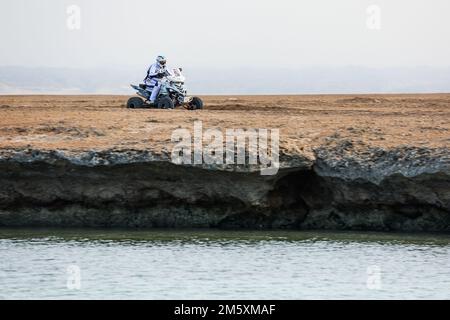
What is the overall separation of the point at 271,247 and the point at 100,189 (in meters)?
4.66

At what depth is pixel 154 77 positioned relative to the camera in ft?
114

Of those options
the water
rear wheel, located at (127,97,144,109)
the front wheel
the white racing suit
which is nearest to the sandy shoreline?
the water

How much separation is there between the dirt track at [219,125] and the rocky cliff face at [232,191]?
0.54 meters

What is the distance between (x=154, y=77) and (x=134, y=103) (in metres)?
1.04

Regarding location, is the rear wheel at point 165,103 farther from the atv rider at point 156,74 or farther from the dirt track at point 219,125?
the dirt track at point 219,125

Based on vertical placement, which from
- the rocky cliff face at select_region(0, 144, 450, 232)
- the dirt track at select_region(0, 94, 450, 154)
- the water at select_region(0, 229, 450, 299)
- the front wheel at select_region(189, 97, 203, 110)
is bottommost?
the water at select_region(0, 229, 450, 299)

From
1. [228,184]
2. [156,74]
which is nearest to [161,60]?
[156,74]

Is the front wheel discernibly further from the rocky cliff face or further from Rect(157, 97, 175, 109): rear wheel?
the rocky cliff face

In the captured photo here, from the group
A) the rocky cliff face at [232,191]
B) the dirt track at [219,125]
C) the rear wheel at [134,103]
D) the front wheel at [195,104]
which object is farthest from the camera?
the front wheel at [195,104]

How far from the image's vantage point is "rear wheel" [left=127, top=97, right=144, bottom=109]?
35.1 m

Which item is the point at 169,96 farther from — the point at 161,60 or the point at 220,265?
the point at 220,265

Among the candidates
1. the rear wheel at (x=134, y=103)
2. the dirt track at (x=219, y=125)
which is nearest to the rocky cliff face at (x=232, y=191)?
the dirt track at (x=219, y=125)

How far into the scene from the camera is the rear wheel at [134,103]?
1382 inches
